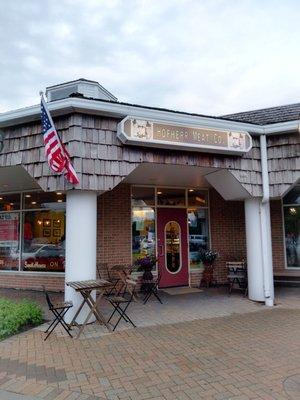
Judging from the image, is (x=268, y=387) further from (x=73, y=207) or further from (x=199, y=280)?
(x=199, y=280)

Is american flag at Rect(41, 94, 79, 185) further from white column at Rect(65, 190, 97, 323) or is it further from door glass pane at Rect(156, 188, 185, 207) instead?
door glass pane at Rect(156, 188, 185, 207)

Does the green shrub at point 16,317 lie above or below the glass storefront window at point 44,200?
below

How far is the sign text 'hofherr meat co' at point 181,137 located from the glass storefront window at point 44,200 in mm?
3893

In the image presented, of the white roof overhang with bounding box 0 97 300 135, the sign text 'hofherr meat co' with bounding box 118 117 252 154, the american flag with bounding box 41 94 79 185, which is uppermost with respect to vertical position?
the white roof overhang with bounding box 0 97 300 135

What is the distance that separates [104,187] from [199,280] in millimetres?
5091

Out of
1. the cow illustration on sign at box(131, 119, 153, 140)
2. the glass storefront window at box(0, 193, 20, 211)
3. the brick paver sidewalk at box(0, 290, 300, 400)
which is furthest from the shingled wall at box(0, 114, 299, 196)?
the glass storefront window at box(0, 193, 20, 211)

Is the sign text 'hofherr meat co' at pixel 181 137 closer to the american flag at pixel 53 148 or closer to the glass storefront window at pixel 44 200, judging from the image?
the american flag at pixel 53 148

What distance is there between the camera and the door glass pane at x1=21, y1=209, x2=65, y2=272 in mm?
9484

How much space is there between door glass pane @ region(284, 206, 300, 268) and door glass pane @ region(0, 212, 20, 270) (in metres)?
7.69

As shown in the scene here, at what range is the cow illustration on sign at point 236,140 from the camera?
728cm

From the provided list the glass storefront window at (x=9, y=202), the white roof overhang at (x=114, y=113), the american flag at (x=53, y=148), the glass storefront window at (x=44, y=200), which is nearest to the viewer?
the american flag at (x=53, y=148)

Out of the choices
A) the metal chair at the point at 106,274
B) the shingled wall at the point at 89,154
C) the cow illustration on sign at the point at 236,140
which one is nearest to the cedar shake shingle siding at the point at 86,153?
the shingled wall at the point at 89,154

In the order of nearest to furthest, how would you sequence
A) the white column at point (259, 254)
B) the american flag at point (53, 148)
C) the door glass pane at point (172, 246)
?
the american flag at point (53, 148), the white column at point (259, 254), the door glass pane at point (172, 246)

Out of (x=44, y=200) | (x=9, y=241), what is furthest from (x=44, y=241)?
(x=9, y=241)
